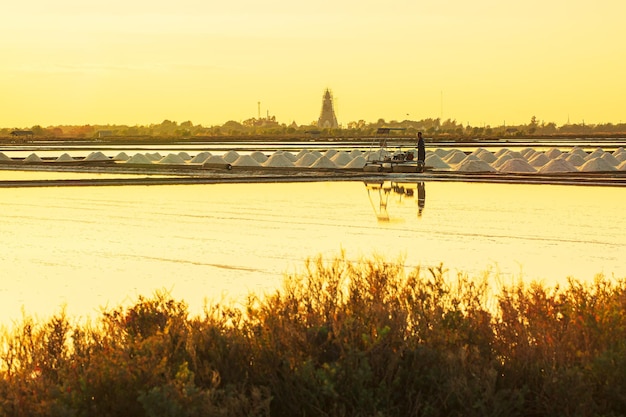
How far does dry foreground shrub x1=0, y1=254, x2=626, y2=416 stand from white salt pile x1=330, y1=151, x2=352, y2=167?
109 feet

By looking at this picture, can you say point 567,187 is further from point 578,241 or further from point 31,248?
point 31,248

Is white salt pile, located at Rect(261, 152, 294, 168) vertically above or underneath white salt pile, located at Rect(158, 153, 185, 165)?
above

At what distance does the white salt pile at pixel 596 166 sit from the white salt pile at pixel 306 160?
11587 mm

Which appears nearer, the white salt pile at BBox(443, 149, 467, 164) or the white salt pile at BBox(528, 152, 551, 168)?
the white salt pile at BBox(528, 152, 551, 168)

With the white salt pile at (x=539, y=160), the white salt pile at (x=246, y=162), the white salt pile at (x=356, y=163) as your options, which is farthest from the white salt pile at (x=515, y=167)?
the white salt pile at (x=246, y=162)

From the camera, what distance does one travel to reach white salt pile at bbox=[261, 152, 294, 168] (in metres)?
38.8

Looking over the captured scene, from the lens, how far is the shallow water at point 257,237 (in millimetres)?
11219

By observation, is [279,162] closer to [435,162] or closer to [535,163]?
[435,162]

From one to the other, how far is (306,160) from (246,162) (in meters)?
2.69

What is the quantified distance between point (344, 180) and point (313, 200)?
809 cm

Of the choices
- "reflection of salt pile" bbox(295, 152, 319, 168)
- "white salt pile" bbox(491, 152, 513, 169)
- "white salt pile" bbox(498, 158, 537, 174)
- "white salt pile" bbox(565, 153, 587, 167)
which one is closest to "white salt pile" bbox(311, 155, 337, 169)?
"reflection of salt pile" bbox(295, 152, 319, 168)

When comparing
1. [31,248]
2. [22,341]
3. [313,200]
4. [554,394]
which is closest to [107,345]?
[22,341]

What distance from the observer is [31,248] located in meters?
14.8

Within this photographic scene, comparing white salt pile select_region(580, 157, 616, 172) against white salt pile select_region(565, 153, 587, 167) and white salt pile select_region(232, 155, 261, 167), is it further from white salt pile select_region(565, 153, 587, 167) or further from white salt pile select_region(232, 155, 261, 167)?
white salt pile select_region(232, 155, 261, 167)
